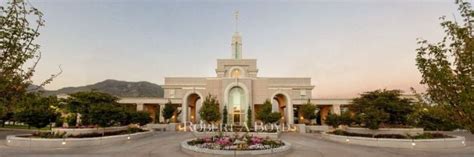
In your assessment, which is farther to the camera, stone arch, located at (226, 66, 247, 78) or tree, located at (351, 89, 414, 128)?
stone arch, located at (226, 66, 247, 78)

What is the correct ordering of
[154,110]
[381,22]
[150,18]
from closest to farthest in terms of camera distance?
[381,22], [150,18], [154,110]

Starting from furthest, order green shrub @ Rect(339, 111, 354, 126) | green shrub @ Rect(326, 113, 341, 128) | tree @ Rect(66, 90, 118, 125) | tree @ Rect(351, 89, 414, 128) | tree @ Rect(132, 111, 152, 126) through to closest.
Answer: green shrub @ Rect(326, 113, 341, 128), tree @ Rect(132, 111, 152, 126), green shrub @ Rect(339, 111, 354, 126), tree @ Rect(66, 90, 118, 125), tree @ Rect(351, 89, 414, 128)

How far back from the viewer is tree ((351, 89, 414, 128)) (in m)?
20.2

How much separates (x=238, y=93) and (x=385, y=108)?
2343 cm

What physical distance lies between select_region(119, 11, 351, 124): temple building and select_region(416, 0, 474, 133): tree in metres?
32.3

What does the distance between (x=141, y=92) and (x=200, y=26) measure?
178520 mm

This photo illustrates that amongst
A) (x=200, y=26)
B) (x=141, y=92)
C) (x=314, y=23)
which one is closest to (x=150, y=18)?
(x=200, y=26)

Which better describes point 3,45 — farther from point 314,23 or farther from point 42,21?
point 314,23

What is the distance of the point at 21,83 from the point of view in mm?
5484

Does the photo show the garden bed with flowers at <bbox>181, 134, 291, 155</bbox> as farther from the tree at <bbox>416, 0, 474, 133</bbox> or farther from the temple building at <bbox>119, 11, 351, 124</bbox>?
the temple building at <bbox>119, 11, 351, 124</bbox>

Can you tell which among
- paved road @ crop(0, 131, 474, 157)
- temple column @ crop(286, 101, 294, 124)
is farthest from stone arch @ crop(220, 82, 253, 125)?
paved road @ crop(0, 131, 474, 157)

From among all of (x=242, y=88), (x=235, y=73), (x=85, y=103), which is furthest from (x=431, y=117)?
(x=235, y=73)

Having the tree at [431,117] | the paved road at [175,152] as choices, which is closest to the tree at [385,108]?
the tree at [431,117]

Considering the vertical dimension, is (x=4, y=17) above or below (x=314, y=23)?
below
